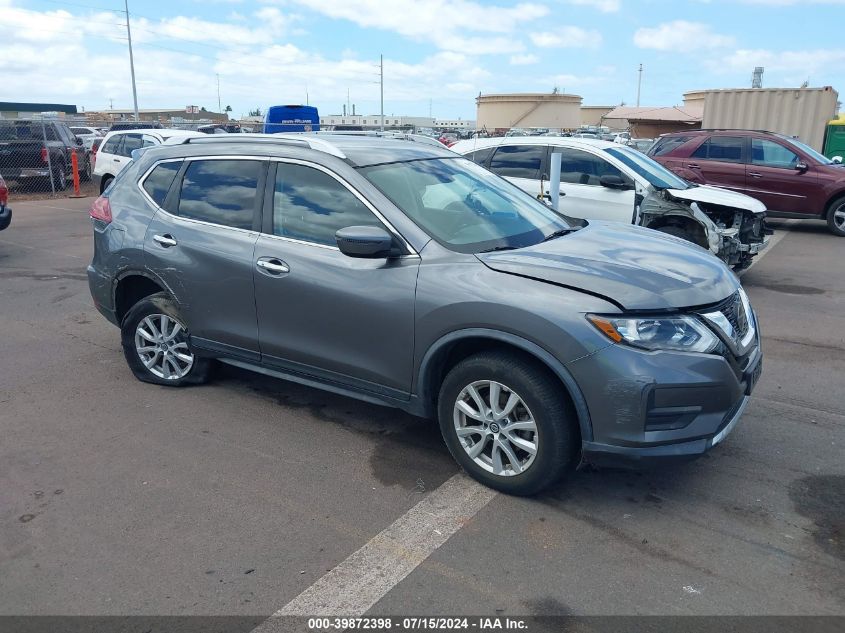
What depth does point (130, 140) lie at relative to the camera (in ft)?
48.7

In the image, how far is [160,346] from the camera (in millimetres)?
5172

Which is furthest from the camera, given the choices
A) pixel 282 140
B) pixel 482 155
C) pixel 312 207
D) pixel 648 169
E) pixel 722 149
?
pixel 722 149

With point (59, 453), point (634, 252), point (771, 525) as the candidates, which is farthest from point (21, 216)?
point (771, 525)

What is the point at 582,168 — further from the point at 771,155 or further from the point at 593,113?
the point at 593,113

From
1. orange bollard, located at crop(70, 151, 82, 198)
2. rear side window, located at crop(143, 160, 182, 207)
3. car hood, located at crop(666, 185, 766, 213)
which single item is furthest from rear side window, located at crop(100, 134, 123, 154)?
car hood, located at crop(666, 185, 766, 213)

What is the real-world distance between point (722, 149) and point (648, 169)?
5.07 meters

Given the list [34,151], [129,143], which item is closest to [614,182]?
[129,143]

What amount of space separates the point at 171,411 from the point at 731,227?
6.91 meters

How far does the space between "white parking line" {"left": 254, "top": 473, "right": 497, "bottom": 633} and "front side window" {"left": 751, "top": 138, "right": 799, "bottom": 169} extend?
11.3m

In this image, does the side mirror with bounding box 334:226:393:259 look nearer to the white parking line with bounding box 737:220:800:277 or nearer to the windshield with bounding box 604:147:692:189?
the windshield with bounding box 604:147:692:189

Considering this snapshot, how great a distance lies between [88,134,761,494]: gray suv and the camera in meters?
3.32

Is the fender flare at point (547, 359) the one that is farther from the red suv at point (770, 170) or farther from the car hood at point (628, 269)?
the red suv at point (770, 170)

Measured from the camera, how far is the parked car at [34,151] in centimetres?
1741

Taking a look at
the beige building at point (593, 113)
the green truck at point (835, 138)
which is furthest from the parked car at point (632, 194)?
the beige building at point (593, 113)
